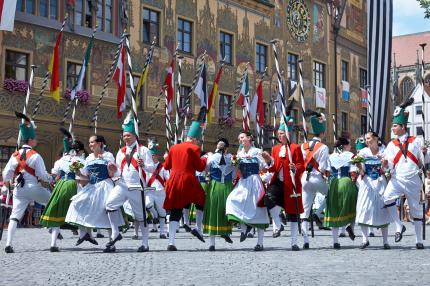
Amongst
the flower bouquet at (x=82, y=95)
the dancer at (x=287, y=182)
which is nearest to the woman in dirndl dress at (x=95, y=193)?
the dancer at (x=287, y=182)

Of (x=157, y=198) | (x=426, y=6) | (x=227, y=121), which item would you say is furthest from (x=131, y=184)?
(x=227, y=121)

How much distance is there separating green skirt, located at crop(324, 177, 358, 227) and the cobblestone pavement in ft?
1.50

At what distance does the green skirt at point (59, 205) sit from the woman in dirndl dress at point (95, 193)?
563 millimetres

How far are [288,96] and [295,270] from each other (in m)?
28.1

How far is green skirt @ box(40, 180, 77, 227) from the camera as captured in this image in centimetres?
1205

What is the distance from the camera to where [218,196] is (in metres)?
12.0

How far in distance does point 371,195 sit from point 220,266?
3873 mm

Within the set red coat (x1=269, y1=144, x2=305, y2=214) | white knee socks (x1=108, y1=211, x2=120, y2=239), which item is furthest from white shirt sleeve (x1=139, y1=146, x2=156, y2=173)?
red coat (x1=269, y1=144, x2=305, y2=214)

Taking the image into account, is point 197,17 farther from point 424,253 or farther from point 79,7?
point 424,253

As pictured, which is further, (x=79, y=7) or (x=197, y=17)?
(x=197, y=17)

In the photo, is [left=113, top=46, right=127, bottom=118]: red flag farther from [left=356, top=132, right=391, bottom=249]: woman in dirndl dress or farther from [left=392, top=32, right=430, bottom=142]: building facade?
[left=392, top=32, right=430, bottom=142]: building facade

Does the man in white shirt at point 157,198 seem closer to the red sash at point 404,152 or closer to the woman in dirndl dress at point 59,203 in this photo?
the woman in dirndl dress at point 59,203

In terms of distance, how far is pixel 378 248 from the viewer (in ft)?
38.7

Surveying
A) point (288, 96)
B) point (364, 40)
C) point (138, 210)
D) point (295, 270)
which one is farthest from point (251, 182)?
point (364, 40)
